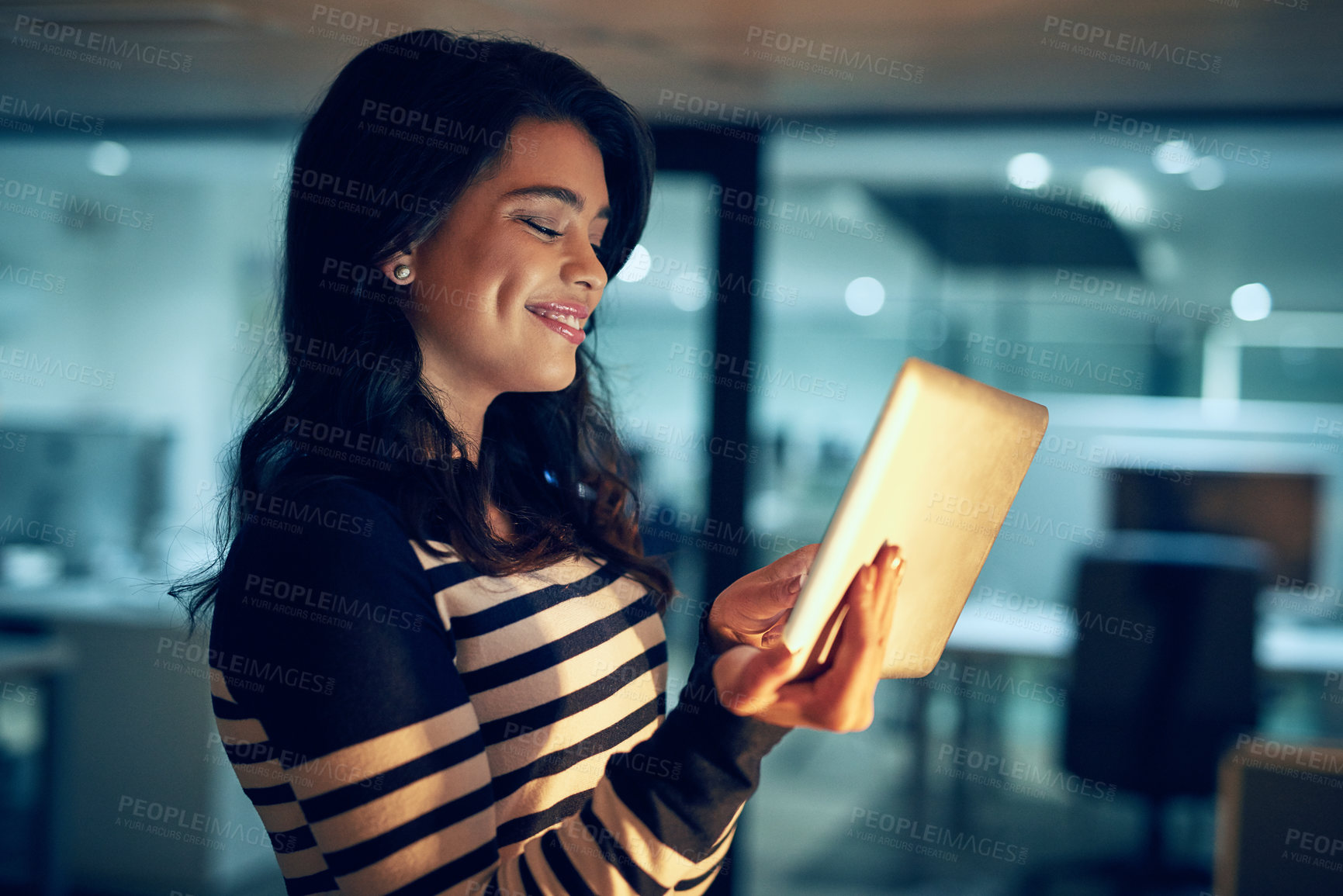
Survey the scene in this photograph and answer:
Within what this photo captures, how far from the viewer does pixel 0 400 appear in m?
4.27

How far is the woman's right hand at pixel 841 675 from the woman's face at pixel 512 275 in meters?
0.41

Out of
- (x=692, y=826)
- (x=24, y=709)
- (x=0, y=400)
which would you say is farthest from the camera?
(x=0, y=400)

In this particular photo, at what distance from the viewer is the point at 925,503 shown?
2.48 feet

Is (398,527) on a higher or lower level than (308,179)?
lower

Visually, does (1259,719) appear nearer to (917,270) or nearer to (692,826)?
(917,270)

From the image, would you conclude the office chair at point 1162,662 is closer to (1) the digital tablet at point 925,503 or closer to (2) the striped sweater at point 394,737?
(1) the digital tablet at point 925,503

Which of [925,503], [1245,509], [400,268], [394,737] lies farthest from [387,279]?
[1245,509]

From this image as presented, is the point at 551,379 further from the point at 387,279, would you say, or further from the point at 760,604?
the point at 760,604

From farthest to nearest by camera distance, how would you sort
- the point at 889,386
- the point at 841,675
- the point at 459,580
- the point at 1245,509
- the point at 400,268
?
1. the point at 1245,509
2. the point at 889,386
3. the point at 400,268
4. the point at 459,580
5. the point at 841,675

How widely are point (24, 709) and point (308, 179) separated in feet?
11.4

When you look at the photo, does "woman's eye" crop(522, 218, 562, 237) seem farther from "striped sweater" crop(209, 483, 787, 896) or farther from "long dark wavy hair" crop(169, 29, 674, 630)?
"striped sweater" crop(209, 483, 787, 896)

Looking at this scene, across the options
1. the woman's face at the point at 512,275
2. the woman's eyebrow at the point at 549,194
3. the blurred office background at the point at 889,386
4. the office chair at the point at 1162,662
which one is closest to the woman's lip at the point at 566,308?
the woman's face at the point at 512,275

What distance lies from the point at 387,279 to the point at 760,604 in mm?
508

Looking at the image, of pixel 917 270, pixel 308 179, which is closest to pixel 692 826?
pixel 308 179
